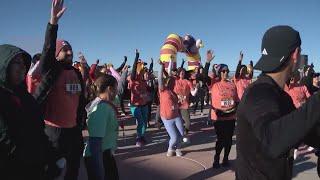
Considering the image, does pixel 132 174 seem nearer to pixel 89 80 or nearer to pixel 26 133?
pixel 89 80

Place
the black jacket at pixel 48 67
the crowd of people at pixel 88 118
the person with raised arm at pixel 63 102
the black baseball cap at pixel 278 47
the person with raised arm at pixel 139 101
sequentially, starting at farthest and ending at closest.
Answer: the person with raised arm at pixel 139 101 < the person with raised arm at pixel 63 102 < the black jacket at pixel 48 67 < the black baseball cap at pixel 278 47 < the crowd of people at pixel 88 118

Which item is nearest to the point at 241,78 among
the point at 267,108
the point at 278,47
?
the point at 278,47

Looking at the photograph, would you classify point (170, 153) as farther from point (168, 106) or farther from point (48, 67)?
point (48, 67)

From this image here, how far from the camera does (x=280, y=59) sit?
2.20 meters

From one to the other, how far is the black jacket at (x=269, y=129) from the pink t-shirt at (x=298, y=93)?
22.5 ft

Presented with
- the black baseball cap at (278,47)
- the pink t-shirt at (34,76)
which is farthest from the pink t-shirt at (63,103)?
the black baseball cap at (278,47)

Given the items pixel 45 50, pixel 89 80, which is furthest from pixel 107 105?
pixel 89 80

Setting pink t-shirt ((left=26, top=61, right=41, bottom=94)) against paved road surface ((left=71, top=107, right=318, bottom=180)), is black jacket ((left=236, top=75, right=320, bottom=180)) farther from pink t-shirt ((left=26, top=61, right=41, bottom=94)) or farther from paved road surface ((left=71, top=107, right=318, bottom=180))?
paved road surface ((left=71, top=107, right=318, bottom=180))

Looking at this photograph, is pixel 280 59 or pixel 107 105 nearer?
pixel 280 59

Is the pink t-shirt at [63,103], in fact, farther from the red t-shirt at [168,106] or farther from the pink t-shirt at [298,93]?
the pink t-shirt at [298,93]

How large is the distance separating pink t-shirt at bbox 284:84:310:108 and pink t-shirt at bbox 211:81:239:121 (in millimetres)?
1784

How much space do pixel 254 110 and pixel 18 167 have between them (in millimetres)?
1470

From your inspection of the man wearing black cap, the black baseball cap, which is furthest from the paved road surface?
the black baseball cap

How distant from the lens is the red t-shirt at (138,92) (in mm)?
10164
